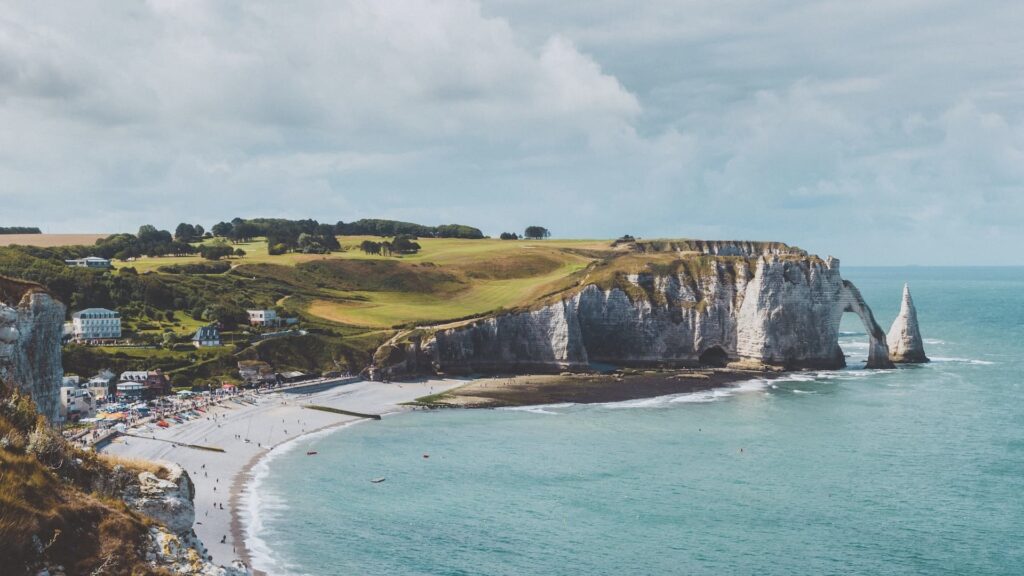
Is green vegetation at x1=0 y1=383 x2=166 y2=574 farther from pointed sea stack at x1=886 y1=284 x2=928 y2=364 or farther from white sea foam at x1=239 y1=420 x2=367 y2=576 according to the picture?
pointed sea stack at x1=886 y1=284 x2=928 y2=364

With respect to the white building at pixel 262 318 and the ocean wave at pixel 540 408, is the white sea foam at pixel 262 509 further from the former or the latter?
the white building at pixel 262 318

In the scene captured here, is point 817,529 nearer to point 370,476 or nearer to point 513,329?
point 370,476

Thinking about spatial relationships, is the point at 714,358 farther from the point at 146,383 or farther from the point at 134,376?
the point at 134,376

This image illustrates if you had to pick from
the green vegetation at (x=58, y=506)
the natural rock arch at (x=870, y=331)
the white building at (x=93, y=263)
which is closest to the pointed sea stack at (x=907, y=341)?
the natural rock arch at (x=870, y=331)

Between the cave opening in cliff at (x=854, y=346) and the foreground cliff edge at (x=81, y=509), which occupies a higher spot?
the foreground cliff edge at (x=81, y=509)

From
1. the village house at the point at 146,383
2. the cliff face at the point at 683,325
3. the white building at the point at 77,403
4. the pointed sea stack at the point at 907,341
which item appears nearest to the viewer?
the white building at the point at 77,403

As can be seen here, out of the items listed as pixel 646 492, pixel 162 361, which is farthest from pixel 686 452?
pixel 162 361
